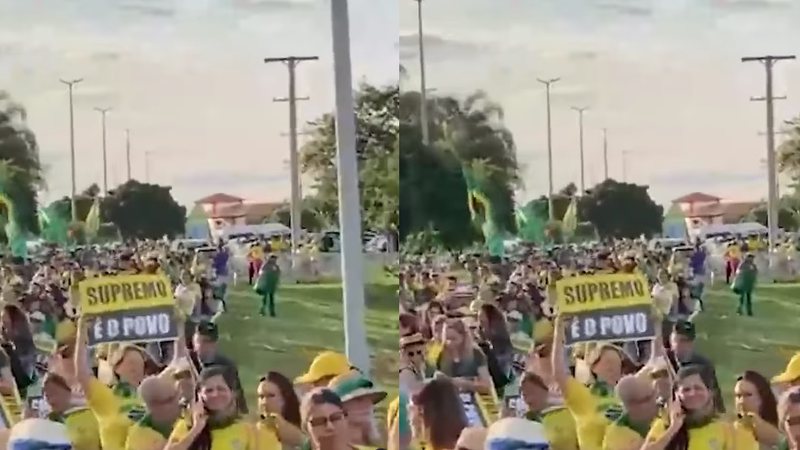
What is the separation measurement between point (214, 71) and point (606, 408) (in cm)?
139

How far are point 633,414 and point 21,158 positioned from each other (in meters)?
1.78

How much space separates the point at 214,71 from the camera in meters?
3.85

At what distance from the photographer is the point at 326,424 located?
3.78 metres

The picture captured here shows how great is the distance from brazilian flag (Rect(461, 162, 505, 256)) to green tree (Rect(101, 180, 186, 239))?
78 centimetres

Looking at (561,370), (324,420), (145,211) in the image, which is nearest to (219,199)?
(145,211)

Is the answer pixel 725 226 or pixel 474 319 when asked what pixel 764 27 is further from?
pixel 474 319

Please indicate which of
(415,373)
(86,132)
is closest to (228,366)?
(415,373)

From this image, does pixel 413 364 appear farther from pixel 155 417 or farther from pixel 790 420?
pixel 790 420

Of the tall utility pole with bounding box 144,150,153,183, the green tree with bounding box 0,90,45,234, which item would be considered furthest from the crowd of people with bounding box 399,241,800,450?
the green tree with bounding box 0,90,45,234

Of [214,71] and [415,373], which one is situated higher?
[214,71]

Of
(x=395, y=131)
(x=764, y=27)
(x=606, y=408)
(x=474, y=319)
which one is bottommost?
(x=606, y=408)

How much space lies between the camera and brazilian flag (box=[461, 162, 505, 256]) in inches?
152

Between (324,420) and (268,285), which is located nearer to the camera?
(324,420)

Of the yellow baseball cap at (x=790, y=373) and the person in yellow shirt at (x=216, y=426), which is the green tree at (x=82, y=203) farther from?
the yellow baseball cap at (x=790, y=373)
